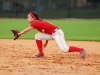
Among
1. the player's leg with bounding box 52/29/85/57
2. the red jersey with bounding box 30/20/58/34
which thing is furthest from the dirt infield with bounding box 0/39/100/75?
the red jersey with bounding box 30/20/58/34

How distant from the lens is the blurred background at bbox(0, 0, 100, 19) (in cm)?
2502

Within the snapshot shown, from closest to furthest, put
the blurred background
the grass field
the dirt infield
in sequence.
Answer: the dirt infield, the grass field, the blurred background

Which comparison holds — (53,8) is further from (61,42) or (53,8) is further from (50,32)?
(61,42)

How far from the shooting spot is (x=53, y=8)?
2545cm

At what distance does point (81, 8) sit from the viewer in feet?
85.1

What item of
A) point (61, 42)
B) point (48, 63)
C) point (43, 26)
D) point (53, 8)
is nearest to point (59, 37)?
point (61, 42)

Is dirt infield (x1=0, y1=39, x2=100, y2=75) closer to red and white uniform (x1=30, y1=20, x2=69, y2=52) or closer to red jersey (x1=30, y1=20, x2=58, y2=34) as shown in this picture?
red and white uniform (x1=30, y1=20, x2=69, y2=52)

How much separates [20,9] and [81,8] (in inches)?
207

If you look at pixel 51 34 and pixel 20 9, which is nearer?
pixel 51 34

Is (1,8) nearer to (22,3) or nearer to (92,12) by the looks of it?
(22,3)

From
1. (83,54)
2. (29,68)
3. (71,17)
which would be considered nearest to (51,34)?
(83,54)

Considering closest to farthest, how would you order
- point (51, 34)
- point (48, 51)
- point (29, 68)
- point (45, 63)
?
point (29, 68), point (45, 63), point (51, 34), point (48, 51)

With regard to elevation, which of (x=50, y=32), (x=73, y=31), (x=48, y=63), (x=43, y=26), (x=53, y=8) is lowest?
(x=53, y=8)

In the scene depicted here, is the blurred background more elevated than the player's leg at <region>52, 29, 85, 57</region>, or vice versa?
the player's leg at <region>52, 29, 85, 57</region>
